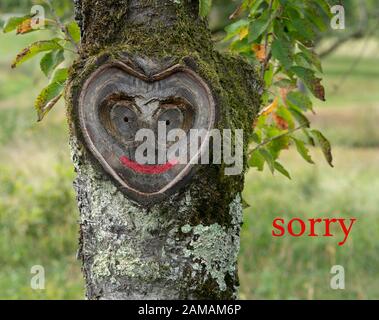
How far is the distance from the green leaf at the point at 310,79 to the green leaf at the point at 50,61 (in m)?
0.88

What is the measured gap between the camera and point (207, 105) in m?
1.95

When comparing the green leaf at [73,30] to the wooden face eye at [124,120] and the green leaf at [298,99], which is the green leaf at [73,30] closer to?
the wooden face eye at [124,120]

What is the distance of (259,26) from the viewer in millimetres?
2572

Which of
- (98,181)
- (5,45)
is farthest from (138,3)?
(5,45)

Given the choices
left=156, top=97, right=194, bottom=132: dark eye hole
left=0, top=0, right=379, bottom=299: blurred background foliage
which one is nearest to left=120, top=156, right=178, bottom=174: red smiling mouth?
left=156, top=97, right=194, bottom=132: dark eye hole

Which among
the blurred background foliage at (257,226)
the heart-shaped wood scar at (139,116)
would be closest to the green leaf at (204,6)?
the heart-shaped wood scar at (139,116)

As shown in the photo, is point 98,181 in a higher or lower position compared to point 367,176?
lower

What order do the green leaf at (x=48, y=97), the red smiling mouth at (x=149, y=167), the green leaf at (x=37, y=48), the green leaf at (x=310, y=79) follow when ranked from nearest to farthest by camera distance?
the red smiling mouth at (x=149, y=167) → the green leaf at (x=48, y=97) → the green leaf at (x=37, y=48) → the green leaf at (x=310, y=79)

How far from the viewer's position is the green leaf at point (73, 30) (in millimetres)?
2535

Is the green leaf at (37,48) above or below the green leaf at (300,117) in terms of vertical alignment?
above

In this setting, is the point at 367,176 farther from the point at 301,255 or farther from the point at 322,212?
the point at 301,255

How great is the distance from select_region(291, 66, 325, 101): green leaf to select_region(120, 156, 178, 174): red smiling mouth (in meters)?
0.90

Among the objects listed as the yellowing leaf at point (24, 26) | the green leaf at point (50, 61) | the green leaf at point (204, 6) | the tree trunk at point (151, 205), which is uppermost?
the yellowing leaf at point (24, 26)

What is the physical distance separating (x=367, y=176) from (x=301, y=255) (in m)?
4.29
